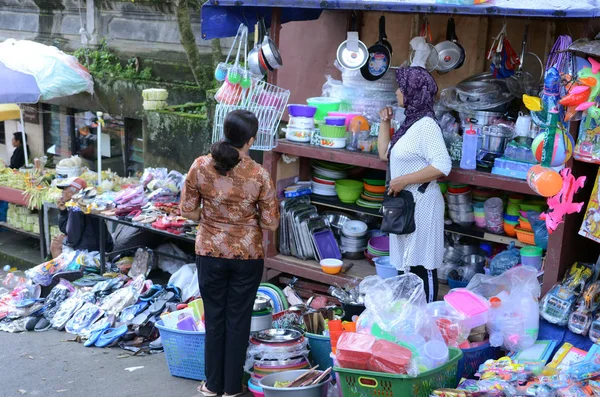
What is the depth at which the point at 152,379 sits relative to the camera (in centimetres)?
591

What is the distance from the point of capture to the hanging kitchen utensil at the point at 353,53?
20.6ft

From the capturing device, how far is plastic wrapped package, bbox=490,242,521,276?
575cm

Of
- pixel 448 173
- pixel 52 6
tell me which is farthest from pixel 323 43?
pixel 52 6

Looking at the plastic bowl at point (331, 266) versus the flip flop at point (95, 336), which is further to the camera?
the flip flop at point (95, 336)

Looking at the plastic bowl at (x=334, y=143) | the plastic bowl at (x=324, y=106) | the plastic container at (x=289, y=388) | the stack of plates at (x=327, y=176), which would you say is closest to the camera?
the plastic container at (x=289, y=388)

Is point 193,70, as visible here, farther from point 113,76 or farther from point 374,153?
point 374,153

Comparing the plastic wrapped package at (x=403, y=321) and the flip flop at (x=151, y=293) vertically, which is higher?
the plastic wrapped package at (x=403, y=321)

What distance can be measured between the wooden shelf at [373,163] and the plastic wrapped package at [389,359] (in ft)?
5.20

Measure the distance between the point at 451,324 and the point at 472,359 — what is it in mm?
323

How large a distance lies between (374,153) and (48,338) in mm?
3545

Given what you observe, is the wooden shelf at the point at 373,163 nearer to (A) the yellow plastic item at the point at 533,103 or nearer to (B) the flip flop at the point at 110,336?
(A) the yellow plastic item at the point at 533,103

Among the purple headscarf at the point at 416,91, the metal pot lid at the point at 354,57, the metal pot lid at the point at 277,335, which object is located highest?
the metal pot lid at the point at 354,57

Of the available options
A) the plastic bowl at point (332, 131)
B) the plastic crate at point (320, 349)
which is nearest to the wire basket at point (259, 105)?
the plastic bowl at point (332, 131)

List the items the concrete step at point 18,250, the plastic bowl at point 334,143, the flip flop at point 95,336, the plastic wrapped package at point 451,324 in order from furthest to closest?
the concrete step at point 18,250 < the flip flop at point 95,336 < the plastic bowl at point 334,143 < the plastic wrapped package at point 451,324
